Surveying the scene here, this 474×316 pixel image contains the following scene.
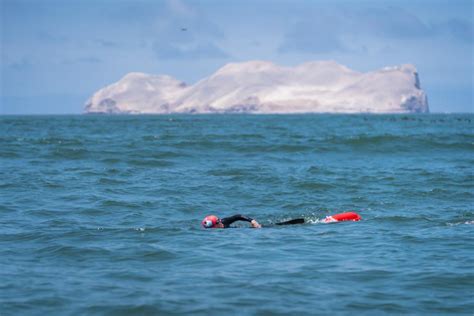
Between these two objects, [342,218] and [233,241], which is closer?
[233,241]

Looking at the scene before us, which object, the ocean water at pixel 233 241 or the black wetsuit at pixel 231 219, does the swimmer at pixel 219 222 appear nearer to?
the black wetsuit at pixel 231 219

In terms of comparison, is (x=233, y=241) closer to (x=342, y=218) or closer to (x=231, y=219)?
(x=231, y=219)

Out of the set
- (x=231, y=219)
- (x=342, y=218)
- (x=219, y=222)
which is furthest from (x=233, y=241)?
(x=342, y=218)

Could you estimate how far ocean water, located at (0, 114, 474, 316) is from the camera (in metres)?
9.35

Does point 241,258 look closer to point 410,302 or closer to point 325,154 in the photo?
point 410,302

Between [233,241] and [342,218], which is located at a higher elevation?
[342,218]

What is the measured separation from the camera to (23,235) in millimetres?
13828

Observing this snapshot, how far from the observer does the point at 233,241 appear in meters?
13.3

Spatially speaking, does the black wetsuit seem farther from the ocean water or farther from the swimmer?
the ocean water

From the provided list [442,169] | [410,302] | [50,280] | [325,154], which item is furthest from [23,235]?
[325,154]

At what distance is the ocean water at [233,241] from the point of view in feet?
30.7

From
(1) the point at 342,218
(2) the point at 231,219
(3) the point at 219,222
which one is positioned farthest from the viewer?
(1) the point at 342,218

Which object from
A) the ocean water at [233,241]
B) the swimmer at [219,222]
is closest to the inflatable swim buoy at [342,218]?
the ocean water at [233,241]

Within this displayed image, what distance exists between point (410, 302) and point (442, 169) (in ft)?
63.1
